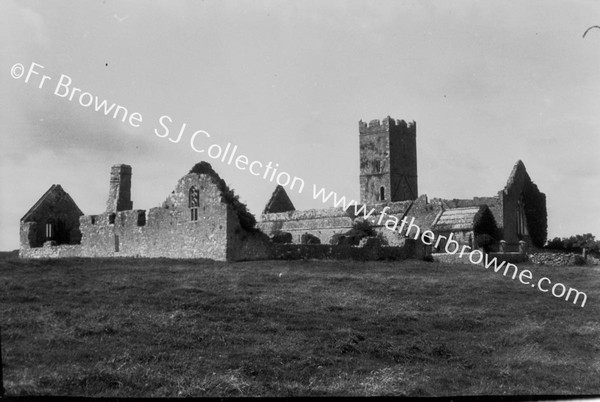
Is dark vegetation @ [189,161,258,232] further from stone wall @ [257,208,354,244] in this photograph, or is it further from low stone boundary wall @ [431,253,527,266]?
stone wall @ [257,208,354,244]

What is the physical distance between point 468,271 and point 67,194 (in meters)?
27.0

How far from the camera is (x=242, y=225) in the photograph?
3653cm

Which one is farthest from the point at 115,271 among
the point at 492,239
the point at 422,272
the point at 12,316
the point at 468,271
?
the point at 492,239

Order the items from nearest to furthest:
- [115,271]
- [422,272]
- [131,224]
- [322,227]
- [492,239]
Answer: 1. [115,271]
2. [422,272]
3. [131,224]
4. [492,239]
5. [322,227]

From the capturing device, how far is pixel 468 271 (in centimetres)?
3444

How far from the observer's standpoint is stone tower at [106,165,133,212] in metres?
43.1

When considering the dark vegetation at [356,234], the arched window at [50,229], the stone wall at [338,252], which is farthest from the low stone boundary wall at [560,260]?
the arched window at [50,229]

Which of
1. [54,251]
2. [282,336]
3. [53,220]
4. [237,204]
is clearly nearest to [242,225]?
[237,204]

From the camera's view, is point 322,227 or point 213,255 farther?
point 322,227

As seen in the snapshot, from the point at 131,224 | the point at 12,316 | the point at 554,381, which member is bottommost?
the point at 554,381

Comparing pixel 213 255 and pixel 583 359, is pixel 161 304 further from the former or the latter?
pixel 213 255

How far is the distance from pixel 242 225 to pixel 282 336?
19.3 meters

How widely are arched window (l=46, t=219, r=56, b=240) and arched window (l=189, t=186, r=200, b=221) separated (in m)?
14.1

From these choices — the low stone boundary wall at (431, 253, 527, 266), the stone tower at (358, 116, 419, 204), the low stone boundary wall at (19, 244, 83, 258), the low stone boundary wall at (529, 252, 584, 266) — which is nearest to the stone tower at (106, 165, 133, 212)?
the low stone boundary wall at (19, 244, 83, 258)
